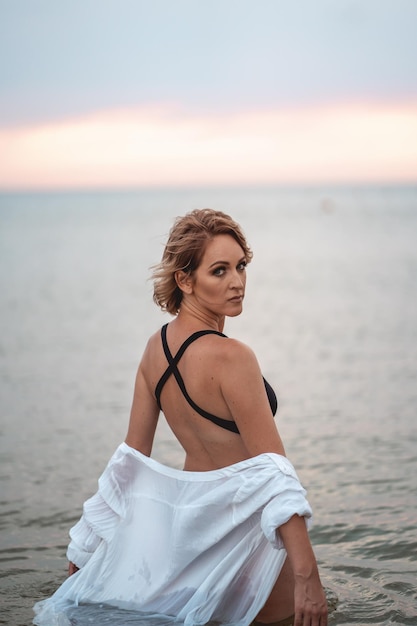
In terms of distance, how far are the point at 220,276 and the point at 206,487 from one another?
90 cm

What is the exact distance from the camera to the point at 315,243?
4956cm

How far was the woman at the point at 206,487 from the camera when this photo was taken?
151 inches

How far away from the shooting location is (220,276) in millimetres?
4062

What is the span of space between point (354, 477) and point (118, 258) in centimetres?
3252

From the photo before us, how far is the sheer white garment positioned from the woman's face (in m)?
0.68

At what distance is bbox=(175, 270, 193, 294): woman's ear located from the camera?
13.5ft

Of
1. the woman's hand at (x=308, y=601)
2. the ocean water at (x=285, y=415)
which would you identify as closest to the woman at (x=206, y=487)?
the woman's hand at (x=308, y=601)

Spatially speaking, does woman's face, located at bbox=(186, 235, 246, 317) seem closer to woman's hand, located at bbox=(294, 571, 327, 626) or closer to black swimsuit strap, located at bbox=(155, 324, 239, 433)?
black swimsuit strap, located at bbox=(155, 324, 239, 433)

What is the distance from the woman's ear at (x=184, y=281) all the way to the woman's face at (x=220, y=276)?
13mm

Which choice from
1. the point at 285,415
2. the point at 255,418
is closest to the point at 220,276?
the point at 255,418

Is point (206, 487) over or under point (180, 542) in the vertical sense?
over

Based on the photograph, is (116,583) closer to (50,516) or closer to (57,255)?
(50,516)

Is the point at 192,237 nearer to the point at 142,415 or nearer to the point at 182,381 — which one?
the point at 182,381

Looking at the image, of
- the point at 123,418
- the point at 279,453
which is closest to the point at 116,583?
the point at 279,453
